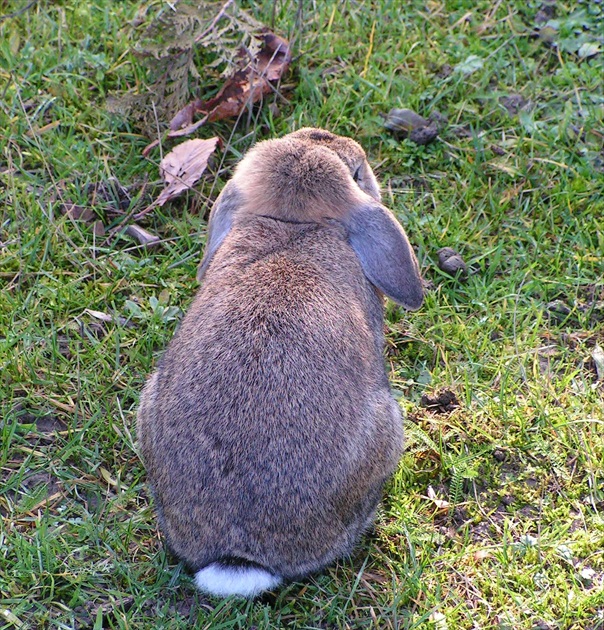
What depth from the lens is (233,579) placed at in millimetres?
3281

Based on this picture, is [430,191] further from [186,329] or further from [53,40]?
[53,40]

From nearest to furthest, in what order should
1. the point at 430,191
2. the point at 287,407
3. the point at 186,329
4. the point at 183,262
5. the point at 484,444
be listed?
the point at 287,407 < the point at 186,329 < the point at 484,444 < the point at 183,262 < the point at 430,191

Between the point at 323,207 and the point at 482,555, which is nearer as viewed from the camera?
the point at 482,555

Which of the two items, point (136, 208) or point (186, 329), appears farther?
point (136, 208)

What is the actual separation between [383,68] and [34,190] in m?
2.13

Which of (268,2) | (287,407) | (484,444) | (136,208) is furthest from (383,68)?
(287,407)

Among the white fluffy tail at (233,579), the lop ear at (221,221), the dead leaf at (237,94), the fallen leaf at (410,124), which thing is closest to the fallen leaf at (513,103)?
the fallen leaf at (410,124)

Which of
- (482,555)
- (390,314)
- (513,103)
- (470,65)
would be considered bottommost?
(482,555)

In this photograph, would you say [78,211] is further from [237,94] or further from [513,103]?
[513,103]

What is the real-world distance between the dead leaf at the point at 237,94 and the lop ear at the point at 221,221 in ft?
3.82

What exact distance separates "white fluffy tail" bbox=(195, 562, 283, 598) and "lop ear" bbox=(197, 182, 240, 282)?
1297mm

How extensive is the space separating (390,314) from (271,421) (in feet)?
4.69

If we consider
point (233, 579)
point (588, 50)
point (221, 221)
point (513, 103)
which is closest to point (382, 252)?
point (221, 221)

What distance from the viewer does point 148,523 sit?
3721 millimetres
